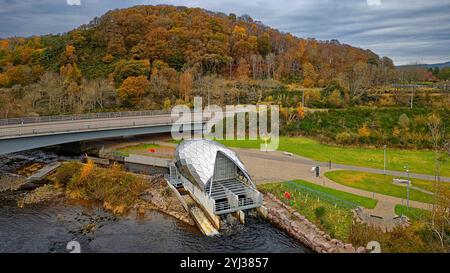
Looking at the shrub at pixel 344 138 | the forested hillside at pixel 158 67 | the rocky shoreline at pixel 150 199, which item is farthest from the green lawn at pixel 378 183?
the forested hillside at pixel 158 67

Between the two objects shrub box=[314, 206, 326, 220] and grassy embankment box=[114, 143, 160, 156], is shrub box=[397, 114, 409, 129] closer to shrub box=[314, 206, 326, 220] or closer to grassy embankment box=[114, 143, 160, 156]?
shrub box=[314, 206, 326, 220]

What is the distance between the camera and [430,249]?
16328 mm

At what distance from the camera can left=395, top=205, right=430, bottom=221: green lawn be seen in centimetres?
2041

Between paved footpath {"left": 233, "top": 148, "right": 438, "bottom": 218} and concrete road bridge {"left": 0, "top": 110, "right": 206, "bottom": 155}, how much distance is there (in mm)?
12090

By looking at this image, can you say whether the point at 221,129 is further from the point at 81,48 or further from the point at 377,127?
the point at 81,48

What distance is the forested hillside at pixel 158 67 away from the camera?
58.6 m

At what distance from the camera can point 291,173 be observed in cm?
2978

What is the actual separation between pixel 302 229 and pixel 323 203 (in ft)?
10.7

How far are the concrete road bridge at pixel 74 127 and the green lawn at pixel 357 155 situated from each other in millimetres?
9783

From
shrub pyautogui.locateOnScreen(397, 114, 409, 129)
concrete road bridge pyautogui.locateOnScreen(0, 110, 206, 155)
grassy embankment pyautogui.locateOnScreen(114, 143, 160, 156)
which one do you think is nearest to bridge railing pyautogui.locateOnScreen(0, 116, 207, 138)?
concrete road bridge pyautogui.locateOnScreen(0, 110, 206, 155)

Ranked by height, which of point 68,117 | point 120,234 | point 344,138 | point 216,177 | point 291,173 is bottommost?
point 120,234

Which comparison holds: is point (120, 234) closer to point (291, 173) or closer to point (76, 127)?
point (291, 173)

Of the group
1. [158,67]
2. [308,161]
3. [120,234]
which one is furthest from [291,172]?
[158,67]

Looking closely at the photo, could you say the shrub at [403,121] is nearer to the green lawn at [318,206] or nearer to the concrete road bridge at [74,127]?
the green lawn at [318,206]
